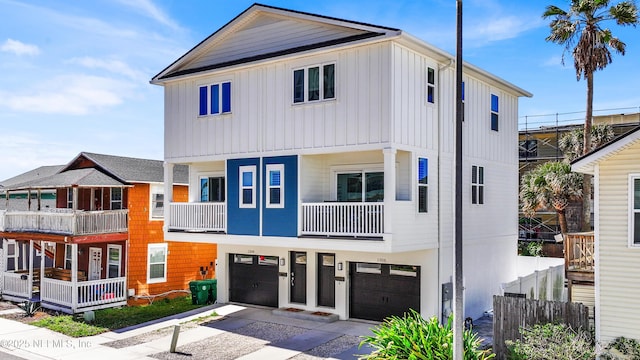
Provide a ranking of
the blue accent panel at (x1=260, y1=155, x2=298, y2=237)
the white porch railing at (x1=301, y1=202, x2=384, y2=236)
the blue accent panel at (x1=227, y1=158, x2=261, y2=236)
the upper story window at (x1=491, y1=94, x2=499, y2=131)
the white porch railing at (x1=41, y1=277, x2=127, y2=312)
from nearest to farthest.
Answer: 1. the white porch railing at (x1=301, y1=202, x2=384, y2=236)
2. the blue accent panel at (x1=260, y1=155, x2=298, y2=237)
3. the blue accent panel at (x1=227, y1=158, x2=261, y2=236)
4. the upper story window at (x1=491, y1=94, x2=499, y2=131)
5. the white porch railing at (x1=41, y1=277, x2=127, y2=312)

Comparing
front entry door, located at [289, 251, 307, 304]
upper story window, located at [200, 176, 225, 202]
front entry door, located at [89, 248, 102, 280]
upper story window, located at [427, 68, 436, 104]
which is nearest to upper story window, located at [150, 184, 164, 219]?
front entry door, located at [89, 248, 102, 280]

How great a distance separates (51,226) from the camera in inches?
923

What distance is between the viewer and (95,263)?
83.0 feet

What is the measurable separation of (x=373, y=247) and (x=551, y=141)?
28.6 metres

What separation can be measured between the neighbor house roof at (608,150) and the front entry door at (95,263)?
2020 centimetres

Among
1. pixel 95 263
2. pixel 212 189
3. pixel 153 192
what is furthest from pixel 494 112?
pixel 95 263

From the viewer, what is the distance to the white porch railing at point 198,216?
19.4m

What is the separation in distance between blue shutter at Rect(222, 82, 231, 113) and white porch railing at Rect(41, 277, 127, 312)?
8658 mm

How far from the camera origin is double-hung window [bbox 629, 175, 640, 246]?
12.2 metres

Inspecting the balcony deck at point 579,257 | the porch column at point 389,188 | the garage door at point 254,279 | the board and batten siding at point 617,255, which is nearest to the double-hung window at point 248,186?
the garage door at point 254,279

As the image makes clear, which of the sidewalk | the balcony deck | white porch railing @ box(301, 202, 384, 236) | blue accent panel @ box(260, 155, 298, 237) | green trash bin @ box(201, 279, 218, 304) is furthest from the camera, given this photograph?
green trash bin @ box(201, 279, 218, 304)

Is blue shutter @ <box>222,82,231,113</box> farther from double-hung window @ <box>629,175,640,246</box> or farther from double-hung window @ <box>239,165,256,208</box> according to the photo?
double-hung window @ <box>629,175,640,246</box>

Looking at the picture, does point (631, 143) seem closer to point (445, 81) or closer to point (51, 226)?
point (445, 81)

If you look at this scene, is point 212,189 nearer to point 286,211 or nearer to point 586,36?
point 286,211
